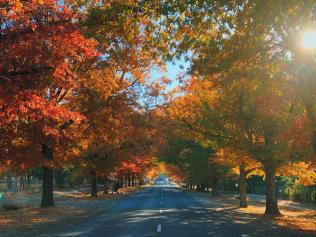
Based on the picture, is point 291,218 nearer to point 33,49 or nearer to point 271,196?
point 271,196

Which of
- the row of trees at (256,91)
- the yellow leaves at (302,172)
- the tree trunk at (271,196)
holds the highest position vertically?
the row of trees at (256,91)

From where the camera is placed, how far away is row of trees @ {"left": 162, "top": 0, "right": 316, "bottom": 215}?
13.6 metres

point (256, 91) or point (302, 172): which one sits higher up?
point (256, 91)

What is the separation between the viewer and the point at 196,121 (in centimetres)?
2778

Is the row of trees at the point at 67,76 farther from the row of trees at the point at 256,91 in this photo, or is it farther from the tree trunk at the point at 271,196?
the tree trunk at the point at 271,196

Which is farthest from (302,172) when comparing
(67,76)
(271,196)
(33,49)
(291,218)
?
(33,49)

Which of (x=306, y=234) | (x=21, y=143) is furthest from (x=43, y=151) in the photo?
(x=306, y=234)

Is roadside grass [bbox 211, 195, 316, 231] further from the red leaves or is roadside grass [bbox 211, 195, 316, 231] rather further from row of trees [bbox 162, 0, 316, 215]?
the red leaves

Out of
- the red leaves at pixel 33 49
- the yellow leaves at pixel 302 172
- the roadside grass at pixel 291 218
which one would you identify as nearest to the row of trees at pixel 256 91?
the yellow leaves at pixel 302 172

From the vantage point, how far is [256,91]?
2420 centimetres

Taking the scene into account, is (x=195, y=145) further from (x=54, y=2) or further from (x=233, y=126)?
(x=54, y=2)

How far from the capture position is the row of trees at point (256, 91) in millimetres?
13586

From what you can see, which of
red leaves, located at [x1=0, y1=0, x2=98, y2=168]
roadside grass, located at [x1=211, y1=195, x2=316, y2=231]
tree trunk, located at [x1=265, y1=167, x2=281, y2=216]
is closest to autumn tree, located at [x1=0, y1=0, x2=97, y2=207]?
red leaves, located at [x1=0, y1=0, x2=98, y2=168]

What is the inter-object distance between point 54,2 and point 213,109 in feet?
44.5
